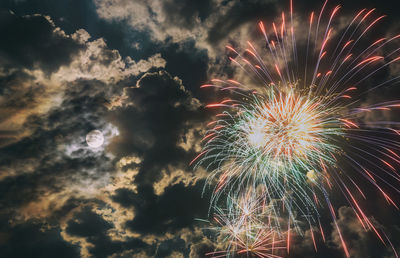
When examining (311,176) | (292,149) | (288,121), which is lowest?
(311,176)

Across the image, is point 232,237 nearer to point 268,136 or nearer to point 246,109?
point 268,136

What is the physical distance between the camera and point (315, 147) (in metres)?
14.6

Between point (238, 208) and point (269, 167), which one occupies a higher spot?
point (269, 167)

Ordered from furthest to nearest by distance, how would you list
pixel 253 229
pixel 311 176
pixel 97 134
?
pixel 97 134 < pixel 253 229 < pixel 311 176

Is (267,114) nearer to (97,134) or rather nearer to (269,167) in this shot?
(269,167)

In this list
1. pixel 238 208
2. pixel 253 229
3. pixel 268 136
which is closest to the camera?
pixel 268 136

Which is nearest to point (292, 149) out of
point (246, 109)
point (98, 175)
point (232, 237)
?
point (246, 109)

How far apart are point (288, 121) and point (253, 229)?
1302cm

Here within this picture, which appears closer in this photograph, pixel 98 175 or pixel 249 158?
pixel 249 158

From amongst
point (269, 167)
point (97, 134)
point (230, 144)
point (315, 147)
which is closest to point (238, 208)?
point (269, 167)

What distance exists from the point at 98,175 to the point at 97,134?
19.7 feet

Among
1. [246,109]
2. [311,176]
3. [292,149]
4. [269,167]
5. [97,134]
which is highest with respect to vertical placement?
[97,134]

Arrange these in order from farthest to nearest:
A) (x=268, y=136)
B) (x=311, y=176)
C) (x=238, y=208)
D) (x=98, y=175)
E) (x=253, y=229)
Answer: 1. (x=98, y=175)
2. (x=253, y=229)
3. (x=238, y=208)
4. (x=268, y=136)
5. (x=311, y=176)

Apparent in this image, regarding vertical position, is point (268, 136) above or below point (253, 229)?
above
